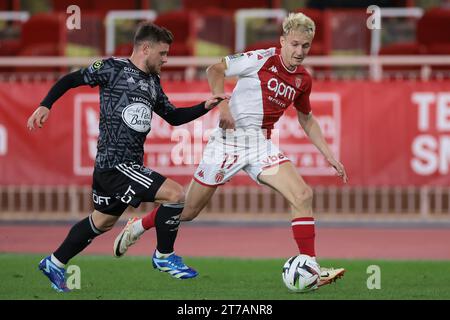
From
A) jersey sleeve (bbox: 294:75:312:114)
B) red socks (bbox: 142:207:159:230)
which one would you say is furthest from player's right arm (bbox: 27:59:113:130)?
jersey sleeve (bbox: 294:75:312:114)

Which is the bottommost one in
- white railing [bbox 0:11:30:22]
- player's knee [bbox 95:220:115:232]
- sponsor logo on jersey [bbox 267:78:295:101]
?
player's knee [bbox 95:220:115:232]

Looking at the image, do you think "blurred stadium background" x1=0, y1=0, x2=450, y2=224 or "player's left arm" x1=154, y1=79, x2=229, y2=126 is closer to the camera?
"player's left arm" x1=154, y1=79, x2=229, y2=126

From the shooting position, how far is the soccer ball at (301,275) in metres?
9.60

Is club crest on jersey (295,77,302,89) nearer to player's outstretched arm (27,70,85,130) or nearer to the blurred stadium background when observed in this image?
player's outstretched arm (27,70,85,130)

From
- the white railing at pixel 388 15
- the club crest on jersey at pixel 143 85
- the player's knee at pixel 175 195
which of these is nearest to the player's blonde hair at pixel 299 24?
the club crest on jersey at pixel 143 85

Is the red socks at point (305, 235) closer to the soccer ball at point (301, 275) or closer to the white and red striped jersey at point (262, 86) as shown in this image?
the soccer ball at point (301, 275)

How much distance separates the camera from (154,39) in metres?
9.89

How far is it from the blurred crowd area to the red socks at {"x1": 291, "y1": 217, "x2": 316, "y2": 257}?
312 inches

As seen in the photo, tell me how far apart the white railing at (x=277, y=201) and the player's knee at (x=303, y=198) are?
712 centimetres

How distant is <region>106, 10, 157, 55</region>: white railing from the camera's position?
62.0 feet

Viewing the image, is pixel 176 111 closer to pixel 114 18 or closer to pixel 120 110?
pixel 120 110

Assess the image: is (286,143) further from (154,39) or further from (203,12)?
(154,39)

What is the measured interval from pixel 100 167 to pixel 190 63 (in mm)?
7506

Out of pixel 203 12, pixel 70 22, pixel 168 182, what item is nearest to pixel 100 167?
Answer: pixel 168 182
